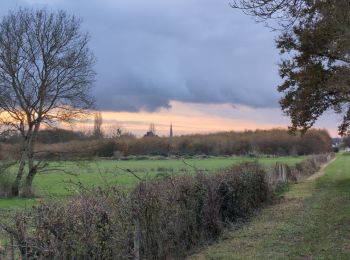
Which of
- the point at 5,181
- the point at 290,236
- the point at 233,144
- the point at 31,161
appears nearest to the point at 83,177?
the point at 31,161

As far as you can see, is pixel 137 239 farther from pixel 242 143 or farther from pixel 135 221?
pixel 242 143

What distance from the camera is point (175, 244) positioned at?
440 inches

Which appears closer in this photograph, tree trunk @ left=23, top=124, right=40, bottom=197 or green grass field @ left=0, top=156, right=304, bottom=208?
green grass field @ left=0, top=156, right=304, bottom=208

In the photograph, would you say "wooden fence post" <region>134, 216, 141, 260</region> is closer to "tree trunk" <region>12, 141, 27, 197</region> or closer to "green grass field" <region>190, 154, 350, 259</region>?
"green grass field" <region>190, 154, 350, 259</region>

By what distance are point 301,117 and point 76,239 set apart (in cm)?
2904

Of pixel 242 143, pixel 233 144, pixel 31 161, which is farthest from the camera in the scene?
pixel 242 143

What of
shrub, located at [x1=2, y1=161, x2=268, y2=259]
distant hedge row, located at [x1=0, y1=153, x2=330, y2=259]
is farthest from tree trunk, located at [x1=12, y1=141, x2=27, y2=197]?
shrub, located at [x1=2, y1=161, x2=268, y2=259]

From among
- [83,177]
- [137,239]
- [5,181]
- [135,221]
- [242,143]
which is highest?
[242,143]

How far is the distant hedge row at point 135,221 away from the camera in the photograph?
7359 millimetres

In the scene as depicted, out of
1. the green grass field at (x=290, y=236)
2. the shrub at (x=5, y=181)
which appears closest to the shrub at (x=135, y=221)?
the green grass field at (x=290, y=236)

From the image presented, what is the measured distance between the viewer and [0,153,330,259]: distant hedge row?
736 cm

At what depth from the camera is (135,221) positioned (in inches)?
369

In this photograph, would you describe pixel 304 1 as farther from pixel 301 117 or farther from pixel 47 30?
pixel 47 30

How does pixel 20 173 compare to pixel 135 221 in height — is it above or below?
below
